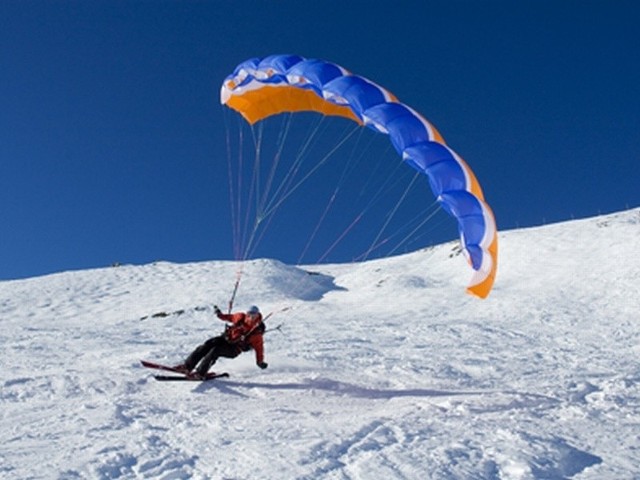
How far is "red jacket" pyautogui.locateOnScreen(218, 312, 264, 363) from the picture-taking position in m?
8.60

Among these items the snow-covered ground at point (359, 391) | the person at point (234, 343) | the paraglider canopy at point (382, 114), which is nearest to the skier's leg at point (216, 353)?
the person at point (234, 343)

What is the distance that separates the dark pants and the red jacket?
82 mm

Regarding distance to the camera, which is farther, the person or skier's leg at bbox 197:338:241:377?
the person

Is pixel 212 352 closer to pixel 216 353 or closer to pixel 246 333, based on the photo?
pixel 216 353

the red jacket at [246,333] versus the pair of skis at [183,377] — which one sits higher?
the red jacket at [246,333]

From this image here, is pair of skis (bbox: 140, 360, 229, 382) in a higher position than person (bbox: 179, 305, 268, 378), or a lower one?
lower

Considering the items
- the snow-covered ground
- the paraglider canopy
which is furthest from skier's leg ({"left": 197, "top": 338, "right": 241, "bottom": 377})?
the paraglider canopy

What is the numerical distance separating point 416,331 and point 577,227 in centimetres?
1494

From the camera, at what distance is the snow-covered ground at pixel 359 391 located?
17.8 ft

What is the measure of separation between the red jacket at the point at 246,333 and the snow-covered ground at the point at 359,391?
0.44 metres

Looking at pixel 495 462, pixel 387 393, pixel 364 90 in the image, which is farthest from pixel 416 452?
pixel 364 90

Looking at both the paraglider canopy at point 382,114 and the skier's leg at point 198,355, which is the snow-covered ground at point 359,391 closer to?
the skier's leg at point 198,355

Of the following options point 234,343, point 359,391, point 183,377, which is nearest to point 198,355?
point 183,377

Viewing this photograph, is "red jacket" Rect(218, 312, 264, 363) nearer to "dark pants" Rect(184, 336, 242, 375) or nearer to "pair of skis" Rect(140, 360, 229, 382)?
"dark pants" Rect(184, 336, 242, 375)
